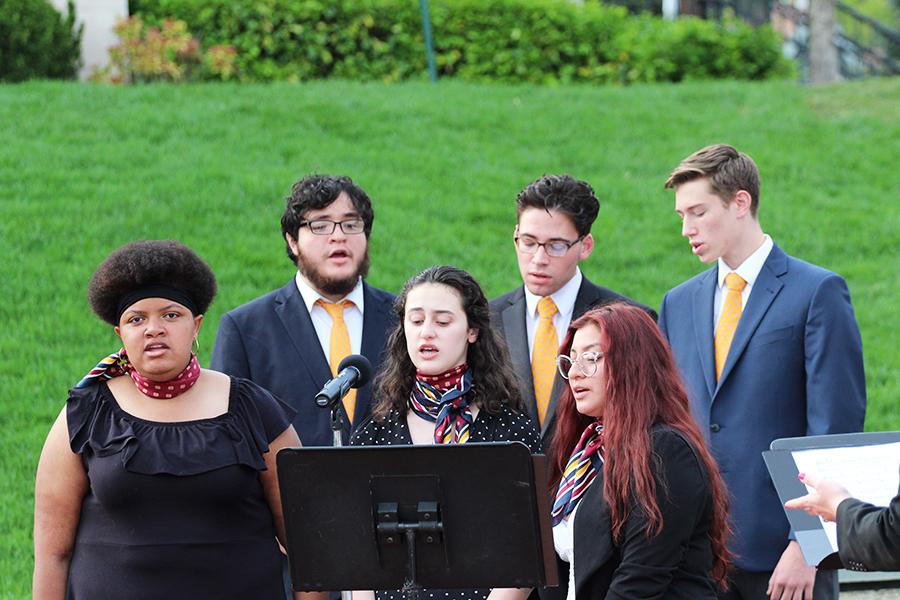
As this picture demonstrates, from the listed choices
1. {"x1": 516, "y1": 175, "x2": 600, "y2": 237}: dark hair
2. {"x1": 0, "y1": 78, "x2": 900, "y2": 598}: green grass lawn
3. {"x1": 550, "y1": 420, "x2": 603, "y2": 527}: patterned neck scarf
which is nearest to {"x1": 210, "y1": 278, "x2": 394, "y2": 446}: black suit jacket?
{"x1": 516, "y1": 175, "x2": 600, "y2": 237}: dark hair

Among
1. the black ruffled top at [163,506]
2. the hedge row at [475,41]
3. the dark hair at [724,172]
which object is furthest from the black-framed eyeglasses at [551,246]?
the hedge row at [475,41]

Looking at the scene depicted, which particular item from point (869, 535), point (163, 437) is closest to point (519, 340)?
point (163, 437)

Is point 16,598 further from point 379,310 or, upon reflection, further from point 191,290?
point 191,290

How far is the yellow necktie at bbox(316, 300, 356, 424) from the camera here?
5.74 metres

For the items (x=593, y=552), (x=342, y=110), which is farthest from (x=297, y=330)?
(x=342, y=110)

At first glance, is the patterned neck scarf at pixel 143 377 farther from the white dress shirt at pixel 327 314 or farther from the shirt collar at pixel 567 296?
the shirt collar at pixel 567 296

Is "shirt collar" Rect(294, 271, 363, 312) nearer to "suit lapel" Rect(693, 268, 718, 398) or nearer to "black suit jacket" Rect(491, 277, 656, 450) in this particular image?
"black suit jacket" Rect(491, 277, 656, 450)

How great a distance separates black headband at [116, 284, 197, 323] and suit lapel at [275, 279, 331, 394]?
1224mm

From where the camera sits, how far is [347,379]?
173 inches

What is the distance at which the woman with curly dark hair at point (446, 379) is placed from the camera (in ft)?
16.1

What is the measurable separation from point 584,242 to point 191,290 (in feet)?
6.42

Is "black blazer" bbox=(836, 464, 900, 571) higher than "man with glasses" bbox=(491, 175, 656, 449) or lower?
lower

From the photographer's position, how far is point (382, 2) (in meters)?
16.9

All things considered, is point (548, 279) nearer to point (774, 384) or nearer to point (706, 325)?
point (706, 325)
